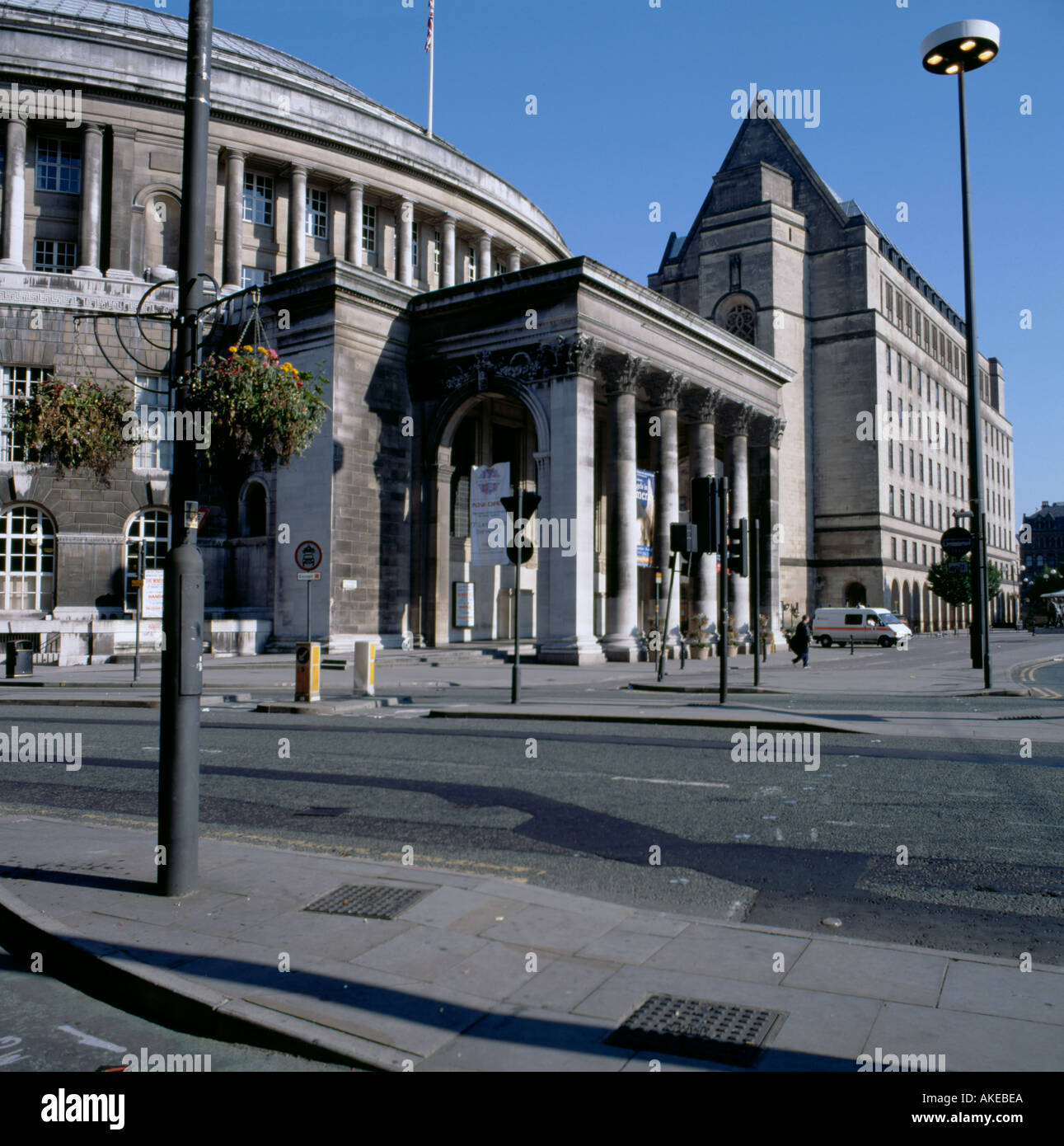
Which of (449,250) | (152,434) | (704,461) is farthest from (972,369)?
(449,250)

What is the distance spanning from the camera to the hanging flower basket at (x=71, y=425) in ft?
95.5

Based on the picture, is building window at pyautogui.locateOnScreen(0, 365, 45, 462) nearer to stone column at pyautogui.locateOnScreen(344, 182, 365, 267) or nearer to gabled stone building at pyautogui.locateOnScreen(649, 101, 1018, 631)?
stone column at pyautogui.locateOnScreen(344, 182, 365, 267)

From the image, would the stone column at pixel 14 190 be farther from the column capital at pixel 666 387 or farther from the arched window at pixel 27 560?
the column capital at pixel 666 387

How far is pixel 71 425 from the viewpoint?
1152 inches

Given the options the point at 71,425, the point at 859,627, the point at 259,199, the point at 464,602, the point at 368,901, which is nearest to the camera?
the point at 368,901

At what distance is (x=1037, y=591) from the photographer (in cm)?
14562

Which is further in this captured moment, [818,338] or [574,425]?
[818,338]

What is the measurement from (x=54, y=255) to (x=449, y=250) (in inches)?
795

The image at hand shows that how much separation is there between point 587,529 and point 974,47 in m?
17.8

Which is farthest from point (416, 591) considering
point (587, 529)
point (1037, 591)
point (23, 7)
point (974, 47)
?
point (1037, 591)

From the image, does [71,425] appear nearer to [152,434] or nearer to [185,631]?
[152,434]

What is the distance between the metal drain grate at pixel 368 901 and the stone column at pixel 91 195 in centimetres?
4239

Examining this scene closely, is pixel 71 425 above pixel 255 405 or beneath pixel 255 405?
above
